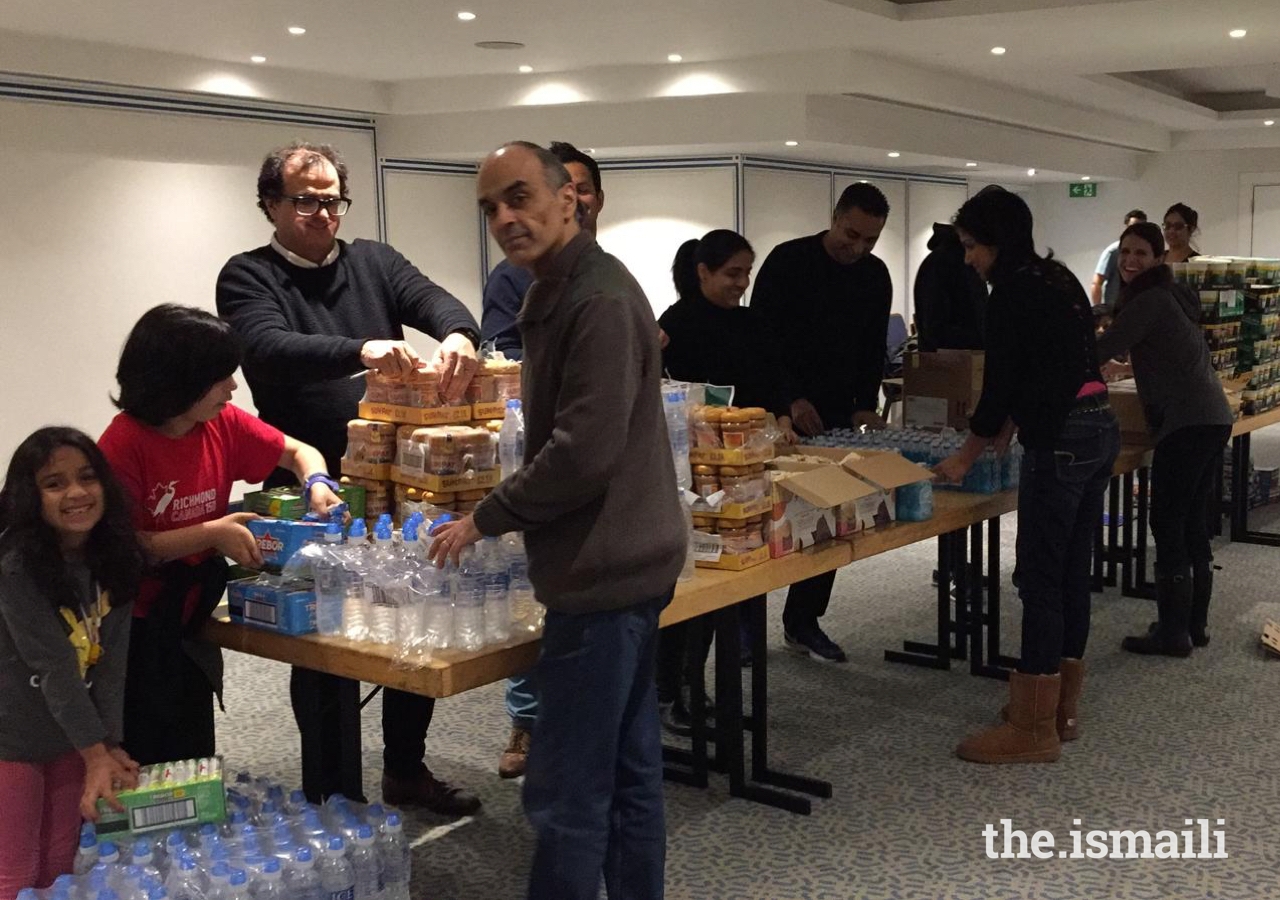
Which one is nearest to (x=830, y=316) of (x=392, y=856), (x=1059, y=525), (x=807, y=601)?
(x=807, y=601)

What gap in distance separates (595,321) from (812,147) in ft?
26.1

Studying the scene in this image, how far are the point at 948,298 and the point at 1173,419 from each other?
4.45ft

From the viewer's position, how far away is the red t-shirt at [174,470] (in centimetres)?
249

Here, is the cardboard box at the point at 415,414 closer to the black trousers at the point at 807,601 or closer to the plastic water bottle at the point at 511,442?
the plastic water bottle at the point at 511,442

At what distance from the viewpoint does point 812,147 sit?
31.9ft

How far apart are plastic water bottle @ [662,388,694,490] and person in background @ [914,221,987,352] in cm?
305

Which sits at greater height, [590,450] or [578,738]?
[590,450]

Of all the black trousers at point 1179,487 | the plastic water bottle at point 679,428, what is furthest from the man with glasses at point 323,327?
the black trousers at point 1179,487

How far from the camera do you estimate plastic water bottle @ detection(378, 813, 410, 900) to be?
2.38 m

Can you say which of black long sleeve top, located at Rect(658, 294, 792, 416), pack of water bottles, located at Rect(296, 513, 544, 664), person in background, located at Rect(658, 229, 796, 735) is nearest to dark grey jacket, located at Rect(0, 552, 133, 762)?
pack of water bottles, located at Rect(296, 513, 544, 664)

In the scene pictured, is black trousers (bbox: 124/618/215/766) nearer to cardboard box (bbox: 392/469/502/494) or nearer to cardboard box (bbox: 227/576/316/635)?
cardboard box (bbox: 227/576/316/635)

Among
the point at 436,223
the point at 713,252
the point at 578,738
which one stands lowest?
the point at 578,738

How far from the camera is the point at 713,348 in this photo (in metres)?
4.13

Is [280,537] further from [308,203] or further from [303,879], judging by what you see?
[308,203]
